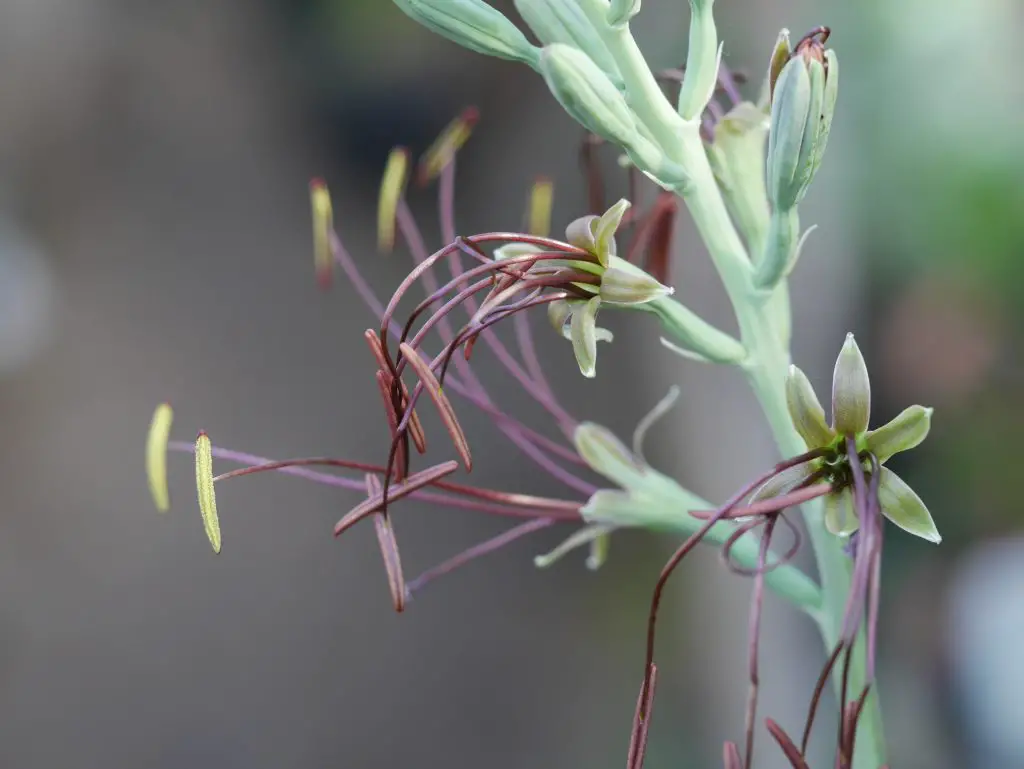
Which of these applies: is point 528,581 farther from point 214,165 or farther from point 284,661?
point 214,165

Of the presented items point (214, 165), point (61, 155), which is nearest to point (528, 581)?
point (214, 165)

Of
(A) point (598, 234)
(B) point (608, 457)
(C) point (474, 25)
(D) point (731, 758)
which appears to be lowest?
(D) point (731, 758)

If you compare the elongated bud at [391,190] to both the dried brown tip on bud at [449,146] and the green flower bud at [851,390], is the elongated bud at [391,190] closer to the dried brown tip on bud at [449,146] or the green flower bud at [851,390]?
the dried brown tip on bud at [449,146]

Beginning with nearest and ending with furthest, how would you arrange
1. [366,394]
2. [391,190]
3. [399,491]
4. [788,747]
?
[788,747] < [399,491] < [391,190] < [366,394]

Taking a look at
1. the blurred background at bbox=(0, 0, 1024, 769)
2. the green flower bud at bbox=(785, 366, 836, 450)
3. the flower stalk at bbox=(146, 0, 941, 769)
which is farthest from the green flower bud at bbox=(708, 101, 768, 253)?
the blurred background at bbox=(0, 0, 1024, 769)

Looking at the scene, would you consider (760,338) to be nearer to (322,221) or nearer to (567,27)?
(567,27)

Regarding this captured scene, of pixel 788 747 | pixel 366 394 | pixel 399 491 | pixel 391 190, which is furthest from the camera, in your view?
pixel 366 394

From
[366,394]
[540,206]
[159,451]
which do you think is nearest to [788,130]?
[540,206]
